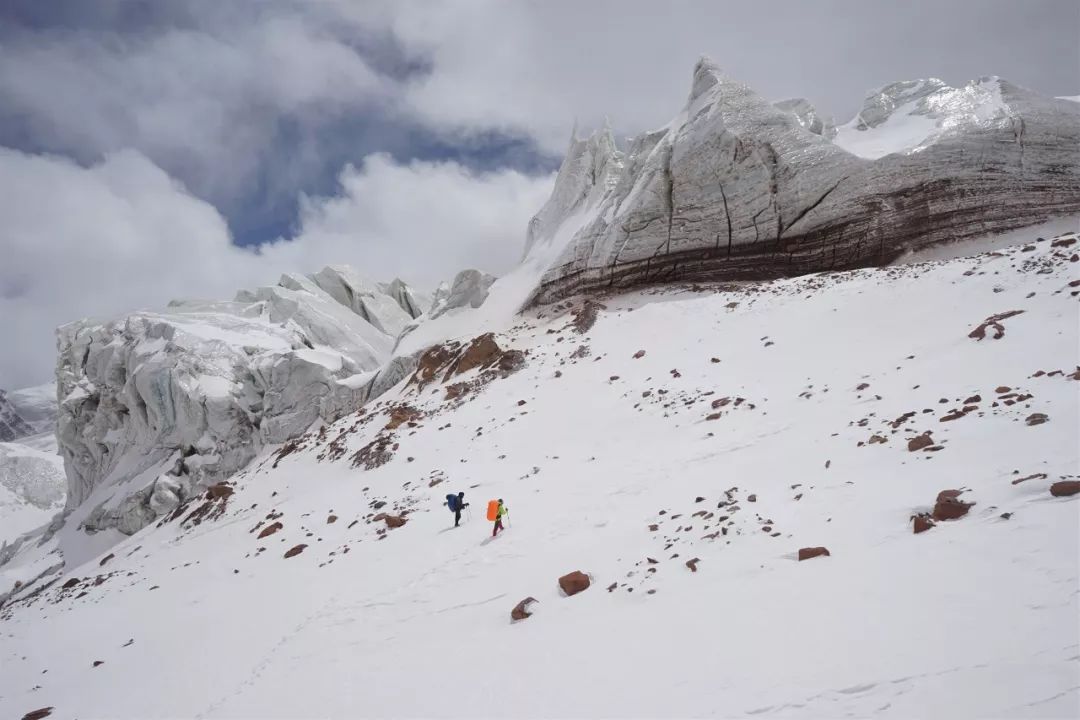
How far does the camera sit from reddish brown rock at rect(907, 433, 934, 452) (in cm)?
855

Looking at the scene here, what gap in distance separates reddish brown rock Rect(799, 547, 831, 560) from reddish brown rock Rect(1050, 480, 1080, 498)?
7.99 ft

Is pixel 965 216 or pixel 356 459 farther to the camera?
pixel 965 216

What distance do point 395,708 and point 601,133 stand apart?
4166cm

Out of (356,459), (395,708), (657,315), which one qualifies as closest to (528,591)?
(395,708)

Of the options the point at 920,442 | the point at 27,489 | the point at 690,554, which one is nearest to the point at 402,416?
the point at 690,554

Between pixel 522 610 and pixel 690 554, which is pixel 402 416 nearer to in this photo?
pixel 522 610

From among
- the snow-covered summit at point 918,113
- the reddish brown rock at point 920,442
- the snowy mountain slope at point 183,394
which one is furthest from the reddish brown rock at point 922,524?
the snowy mountain slope at point 183,394

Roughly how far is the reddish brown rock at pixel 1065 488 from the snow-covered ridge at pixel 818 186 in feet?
75.6

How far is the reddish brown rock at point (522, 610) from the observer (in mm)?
7988

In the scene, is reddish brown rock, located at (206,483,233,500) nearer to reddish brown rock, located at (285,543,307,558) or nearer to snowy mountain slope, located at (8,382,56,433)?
reddish brown rock, located at (285,543,307,558)

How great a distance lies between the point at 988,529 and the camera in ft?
18.4

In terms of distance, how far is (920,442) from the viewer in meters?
8.62

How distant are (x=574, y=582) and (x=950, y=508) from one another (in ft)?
16.9

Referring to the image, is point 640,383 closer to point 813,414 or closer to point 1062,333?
point 813,414
